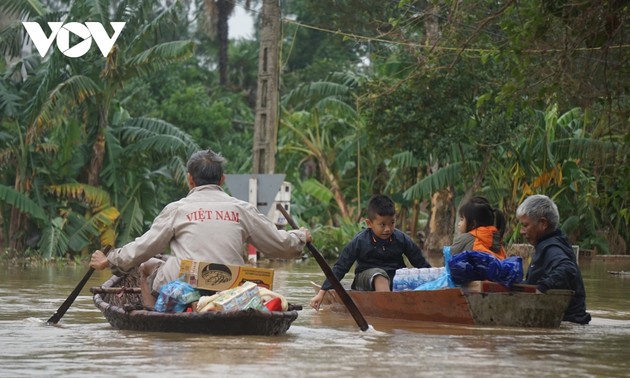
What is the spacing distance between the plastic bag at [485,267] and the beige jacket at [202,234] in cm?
187

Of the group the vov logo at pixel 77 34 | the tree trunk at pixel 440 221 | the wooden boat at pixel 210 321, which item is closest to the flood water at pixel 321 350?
the wooden boat at pixel 210 321

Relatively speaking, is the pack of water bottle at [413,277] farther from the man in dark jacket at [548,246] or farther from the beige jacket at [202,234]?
the beige jacket at [202,234]

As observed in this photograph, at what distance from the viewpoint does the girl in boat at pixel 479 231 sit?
1178 cm

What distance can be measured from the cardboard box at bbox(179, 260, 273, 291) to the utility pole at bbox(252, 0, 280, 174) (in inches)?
647

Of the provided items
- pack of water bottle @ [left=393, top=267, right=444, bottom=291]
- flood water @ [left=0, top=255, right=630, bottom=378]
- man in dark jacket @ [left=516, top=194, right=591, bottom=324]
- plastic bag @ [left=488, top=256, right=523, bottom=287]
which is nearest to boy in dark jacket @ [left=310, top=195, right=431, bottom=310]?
pack of water bottle @ [left=393, top=267, right=444, bottom=291]

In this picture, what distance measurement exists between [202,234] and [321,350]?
4.57 feet

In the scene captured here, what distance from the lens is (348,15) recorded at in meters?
39.9

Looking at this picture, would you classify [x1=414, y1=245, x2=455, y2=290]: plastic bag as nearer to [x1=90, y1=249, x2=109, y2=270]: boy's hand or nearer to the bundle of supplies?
the bundle of supplies

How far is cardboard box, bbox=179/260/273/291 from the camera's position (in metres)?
9.77

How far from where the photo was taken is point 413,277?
12.4 metres

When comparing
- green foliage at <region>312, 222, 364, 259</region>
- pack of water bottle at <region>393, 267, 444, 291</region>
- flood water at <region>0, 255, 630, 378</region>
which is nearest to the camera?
flood water at <region>0, 255, 630, 378</region>

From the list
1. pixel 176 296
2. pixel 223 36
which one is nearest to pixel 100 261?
pixel 176 296

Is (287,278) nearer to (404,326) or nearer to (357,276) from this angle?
(357,276)

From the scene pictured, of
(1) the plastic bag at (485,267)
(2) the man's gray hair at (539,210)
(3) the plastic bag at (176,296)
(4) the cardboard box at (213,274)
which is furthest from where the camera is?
(1) the plastic bag at (485,267)
